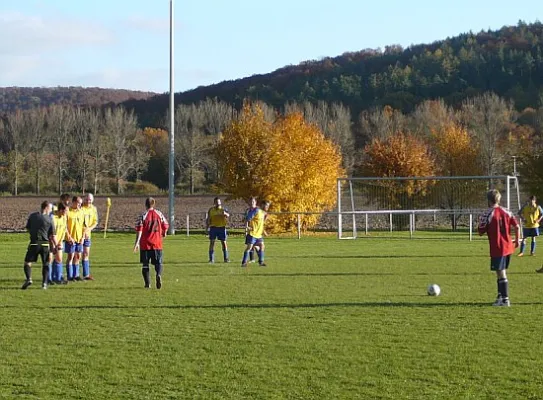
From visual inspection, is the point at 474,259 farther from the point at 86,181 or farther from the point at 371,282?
the point at 86,181

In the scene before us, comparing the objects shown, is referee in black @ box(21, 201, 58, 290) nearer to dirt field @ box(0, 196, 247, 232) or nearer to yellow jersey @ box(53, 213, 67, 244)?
yellow jersey @ box(53, 213, 67, 244)

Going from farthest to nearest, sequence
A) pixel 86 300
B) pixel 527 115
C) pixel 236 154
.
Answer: pixel 527 115 < pixel 236 154 < pixel 86 300

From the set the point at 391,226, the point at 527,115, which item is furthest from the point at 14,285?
the point at 527,115

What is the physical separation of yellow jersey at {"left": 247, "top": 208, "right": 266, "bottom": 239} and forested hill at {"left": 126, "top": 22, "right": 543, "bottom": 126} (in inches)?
4054

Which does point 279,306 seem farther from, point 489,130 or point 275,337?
point 489,130

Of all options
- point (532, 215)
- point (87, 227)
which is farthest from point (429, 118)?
point (87, 227)

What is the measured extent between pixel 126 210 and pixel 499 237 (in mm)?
50535

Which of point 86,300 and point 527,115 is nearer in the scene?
point 86,300

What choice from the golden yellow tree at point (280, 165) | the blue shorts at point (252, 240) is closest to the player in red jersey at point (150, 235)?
the blue shorts at point (252, 240)

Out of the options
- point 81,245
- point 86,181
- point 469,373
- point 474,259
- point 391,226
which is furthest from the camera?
point 86,181

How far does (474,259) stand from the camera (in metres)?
23.4

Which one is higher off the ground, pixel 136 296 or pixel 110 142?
pixel 110 142

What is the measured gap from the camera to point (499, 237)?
42.4 feet

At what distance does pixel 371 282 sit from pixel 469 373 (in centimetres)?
863
